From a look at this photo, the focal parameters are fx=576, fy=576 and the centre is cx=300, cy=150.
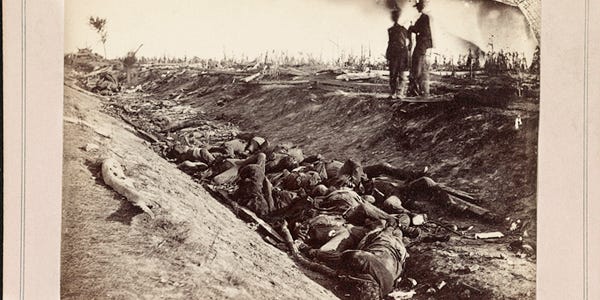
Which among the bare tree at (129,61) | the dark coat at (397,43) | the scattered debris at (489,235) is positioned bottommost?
the scattered debris at (489,235)

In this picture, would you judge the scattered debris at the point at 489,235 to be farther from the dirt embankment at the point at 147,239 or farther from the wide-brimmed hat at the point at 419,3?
the wide-brimmed hat at the point at 419,3

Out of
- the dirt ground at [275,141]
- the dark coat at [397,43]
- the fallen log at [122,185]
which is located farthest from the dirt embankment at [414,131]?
the fallen log at [122,185]

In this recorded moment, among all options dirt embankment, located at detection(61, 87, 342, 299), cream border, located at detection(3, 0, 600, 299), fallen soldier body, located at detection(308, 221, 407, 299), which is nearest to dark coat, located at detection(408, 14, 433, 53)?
cream border, located at detection(3, 0, 600, 299)

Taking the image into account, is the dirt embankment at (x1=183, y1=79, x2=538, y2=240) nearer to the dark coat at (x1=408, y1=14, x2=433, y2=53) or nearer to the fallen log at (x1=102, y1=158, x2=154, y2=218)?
the dark coat at (x1=408, y1=14, x2=433, y2=53)

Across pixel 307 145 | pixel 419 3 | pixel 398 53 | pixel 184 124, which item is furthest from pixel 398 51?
pixel 184 124

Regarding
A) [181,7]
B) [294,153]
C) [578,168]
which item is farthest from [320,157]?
[578,168]

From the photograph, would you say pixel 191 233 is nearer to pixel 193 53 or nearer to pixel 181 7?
pixel 193 53

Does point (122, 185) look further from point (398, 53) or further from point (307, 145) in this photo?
point (398, 53)
